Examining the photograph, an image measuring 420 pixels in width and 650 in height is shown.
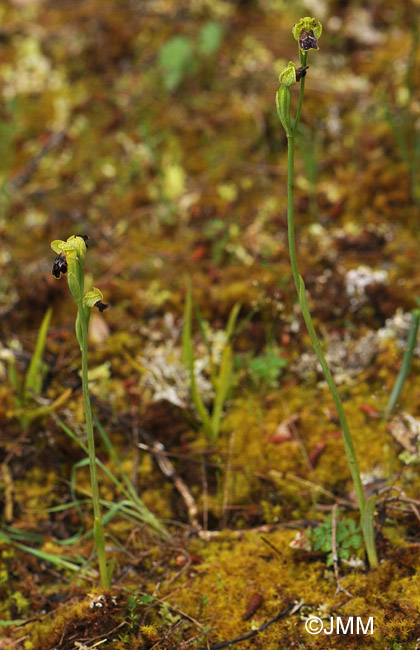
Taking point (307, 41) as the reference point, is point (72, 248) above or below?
below

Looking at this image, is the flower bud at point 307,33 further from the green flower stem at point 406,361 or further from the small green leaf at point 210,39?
the small green leaf at point 210,39

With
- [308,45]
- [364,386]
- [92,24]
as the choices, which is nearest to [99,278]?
[364,386]

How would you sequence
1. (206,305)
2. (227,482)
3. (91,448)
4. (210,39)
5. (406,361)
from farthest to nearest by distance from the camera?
(210,39), (206,305), (227,482), (406,361), (91,448)

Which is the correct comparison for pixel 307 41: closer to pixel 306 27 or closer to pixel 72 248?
pixel 306 27

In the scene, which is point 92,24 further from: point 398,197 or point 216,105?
point 398,197

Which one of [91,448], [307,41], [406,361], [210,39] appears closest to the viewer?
[307,41]

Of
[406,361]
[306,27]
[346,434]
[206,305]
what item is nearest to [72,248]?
[306,27]
